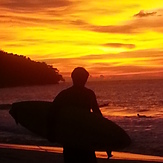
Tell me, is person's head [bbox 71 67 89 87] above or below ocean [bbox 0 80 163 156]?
above

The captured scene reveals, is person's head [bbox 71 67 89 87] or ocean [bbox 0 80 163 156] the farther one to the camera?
ocean [bbox 0 80 163 156]

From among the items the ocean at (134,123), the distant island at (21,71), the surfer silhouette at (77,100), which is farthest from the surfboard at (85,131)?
the distant island at (21,71)

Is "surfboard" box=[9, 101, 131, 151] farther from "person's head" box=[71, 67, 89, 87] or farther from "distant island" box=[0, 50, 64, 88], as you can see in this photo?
"distant island" box=[0, 50, 64, 88]

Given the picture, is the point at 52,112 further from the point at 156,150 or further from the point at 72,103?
the point at 156,150

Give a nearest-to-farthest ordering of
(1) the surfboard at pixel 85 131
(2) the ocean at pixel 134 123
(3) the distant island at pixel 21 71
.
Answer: (1) the surfboard at pixel 85 131
(2) the ocean at pixel 134 123
(3) the distant island at pixel 21 71

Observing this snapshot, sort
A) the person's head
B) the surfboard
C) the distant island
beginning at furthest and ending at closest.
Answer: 1. the distant island
2. the surfboard
3. the person's head

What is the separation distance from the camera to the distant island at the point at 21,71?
18312 cm

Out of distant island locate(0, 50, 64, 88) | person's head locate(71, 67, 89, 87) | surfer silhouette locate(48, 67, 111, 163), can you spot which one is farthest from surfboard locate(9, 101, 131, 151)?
distant island locate(0, 50, 64, 88)

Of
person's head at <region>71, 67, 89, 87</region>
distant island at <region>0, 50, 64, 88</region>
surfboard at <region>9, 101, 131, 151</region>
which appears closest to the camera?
person's head at <region>71, 67, 89, 87</region>

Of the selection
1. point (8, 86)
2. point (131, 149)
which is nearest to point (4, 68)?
point (8, 86)

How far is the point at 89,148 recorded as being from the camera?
550 cm

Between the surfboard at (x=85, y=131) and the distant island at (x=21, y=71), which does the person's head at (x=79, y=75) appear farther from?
the distant island at (x=21, y=71)

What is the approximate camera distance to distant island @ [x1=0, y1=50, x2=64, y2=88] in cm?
18312

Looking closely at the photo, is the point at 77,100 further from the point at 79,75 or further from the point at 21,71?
the point at 21,71
